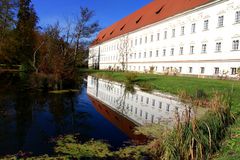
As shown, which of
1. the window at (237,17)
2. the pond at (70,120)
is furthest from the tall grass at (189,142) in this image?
the window at (237,17)

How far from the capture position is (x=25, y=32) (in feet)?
149

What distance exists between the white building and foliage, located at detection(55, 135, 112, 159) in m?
22.7

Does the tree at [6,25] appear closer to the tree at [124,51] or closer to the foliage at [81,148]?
the tree at [124,51]

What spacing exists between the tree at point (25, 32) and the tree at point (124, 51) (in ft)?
62.7

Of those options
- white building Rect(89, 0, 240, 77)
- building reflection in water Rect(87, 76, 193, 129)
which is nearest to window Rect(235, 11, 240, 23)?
white building Rect(89, 0, 240, 77)

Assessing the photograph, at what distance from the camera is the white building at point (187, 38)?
27.4 m

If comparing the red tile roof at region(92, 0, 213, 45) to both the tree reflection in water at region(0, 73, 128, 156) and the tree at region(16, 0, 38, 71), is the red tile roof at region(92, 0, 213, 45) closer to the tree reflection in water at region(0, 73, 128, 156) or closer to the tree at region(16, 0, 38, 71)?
the tree at region(16, 0, 38, 71)

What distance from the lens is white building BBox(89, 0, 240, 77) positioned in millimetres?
27438

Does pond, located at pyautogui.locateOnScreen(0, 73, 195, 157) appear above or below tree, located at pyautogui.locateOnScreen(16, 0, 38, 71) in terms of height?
below

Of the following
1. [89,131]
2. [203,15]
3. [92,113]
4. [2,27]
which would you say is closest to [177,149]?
[89,131]

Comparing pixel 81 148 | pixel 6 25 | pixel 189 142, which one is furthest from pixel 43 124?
pixel 6 25

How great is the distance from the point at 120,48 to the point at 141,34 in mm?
11841

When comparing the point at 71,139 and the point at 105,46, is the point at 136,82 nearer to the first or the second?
the point at 71,139

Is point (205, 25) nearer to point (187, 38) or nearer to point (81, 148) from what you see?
point (187, 38)
